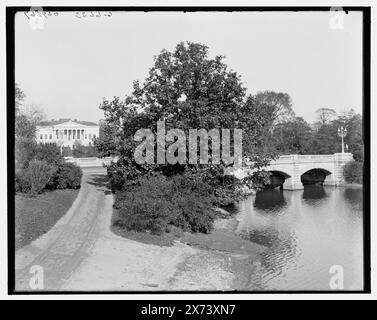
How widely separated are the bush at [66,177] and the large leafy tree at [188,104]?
4083 mm

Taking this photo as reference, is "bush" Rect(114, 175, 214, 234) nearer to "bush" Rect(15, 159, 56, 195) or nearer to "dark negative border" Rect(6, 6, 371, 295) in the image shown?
"bush" Rect(15, 159, 56, 195)

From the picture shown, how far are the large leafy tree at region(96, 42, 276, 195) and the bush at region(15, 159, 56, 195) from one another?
3600mm

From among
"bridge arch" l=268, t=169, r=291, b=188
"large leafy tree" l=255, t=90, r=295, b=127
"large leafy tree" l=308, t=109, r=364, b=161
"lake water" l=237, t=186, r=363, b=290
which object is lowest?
"lake water" l=237, t=186, r=363, b=290

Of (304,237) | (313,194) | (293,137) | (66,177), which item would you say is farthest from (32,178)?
(293,137)

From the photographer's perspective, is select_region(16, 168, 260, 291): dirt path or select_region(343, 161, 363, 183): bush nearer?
select_region(16, 168, 260, 291): dirt path

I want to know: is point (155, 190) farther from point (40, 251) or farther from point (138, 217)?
point (40, 251)

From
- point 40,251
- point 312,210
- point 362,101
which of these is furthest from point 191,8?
point 312,210

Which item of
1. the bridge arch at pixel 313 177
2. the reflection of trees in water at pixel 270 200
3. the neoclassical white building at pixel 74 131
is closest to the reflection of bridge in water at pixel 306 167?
the bridge arch at pixel 313 177

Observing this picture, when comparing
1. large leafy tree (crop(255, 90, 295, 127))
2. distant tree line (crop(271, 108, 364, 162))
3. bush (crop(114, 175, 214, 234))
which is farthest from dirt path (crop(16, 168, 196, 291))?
large leafy tree (crop(255, 90, 295, 127))

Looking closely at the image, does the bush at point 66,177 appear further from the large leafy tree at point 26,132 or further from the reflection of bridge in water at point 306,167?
the reflection of bridge in water at point 306,167

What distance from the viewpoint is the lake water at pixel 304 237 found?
16188 millimetres

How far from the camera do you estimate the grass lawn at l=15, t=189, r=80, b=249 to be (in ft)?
52.7

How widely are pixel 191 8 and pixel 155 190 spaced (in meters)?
10.2

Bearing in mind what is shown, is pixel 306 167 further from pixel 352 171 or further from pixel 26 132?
pixel 26 132
